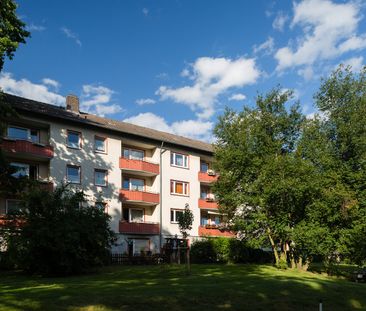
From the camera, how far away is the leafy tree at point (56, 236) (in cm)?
2395

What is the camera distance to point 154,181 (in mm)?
44750

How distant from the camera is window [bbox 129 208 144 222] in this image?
43469mm

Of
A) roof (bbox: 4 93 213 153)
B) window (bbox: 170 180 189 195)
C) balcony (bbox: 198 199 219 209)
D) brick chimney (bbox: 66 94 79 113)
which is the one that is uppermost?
brick chimney (bbox: 66 94 79 113)

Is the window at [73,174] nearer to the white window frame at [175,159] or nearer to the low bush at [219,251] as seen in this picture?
the white window frame at [175,159]

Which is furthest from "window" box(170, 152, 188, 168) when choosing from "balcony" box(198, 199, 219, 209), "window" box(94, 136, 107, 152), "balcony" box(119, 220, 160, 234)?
"window" box(94, 136, 107, 152)

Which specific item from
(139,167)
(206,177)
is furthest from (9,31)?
(206,177)

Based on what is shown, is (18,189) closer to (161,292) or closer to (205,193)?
(161,292)

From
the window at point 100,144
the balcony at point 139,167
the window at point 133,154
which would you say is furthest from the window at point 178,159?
the window at point 100,144

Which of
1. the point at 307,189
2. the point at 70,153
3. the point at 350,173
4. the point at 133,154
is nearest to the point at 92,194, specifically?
the point at 70,153

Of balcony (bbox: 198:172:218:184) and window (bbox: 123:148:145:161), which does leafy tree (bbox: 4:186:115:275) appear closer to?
window (bbox: 123:148:145:161)

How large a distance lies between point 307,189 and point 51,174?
64.6 ft

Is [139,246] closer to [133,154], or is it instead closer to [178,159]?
[133,154]

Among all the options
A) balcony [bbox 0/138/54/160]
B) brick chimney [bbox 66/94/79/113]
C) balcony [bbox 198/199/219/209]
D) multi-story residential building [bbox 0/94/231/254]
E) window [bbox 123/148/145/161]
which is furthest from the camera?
balcony [bbox 198/199/219/209]

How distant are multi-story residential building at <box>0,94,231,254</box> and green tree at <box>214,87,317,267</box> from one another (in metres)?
9.32
